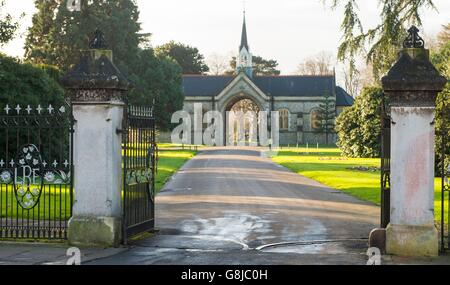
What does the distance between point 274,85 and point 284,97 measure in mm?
2890

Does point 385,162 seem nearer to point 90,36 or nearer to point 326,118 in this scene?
point 90,36

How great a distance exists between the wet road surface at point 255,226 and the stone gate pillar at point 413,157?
0.84 m

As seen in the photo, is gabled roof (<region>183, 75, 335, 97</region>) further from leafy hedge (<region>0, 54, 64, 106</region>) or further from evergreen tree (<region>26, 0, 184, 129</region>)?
leafy hedge (<region>0, 54, 64, 106</region>)

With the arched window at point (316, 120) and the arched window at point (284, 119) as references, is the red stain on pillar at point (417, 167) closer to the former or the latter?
the arched window at point (316, 120)

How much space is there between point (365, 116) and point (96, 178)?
132 ft

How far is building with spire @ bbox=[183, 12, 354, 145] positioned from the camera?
93125 mm

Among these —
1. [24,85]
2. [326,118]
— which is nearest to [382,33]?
[24,85]

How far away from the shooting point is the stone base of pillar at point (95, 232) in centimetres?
1164

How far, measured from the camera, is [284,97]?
3809 inches

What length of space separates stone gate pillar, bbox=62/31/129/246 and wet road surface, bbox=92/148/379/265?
28.8 inches

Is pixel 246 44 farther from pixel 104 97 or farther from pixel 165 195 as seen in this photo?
pixel 104 97

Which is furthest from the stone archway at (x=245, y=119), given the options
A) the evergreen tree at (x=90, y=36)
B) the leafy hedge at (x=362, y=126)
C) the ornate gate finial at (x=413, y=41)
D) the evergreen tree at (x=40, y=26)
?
the ornate gate finial at (x=413, y=41)
